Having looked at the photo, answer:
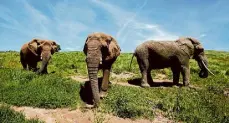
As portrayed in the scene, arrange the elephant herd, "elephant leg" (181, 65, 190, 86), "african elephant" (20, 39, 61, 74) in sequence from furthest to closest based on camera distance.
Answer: "african elephant" (20, 39, 61, 74)
"elephant leg" (181, 65, 190, 86)
the elephant herd

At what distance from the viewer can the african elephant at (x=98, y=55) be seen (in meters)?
16.8

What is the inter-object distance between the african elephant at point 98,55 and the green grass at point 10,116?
3.26 m

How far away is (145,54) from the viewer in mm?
21781

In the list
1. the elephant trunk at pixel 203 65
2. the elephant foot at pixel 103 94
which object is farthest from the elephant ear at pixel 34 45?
the elephant trunk at pixel 203 65

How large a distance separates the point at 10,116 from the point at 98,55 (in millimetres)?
4653

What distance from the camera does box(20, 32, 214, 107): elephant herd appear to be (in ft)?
59.2

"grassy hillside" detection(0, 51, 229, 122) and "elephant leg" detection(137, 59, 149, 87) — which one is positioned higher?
"elephant leg" detection(137, 59, 149, 87)

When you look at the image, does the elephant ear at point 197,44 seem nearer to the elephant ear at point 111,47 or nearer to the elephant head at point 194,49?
the elephant head at point 194,49

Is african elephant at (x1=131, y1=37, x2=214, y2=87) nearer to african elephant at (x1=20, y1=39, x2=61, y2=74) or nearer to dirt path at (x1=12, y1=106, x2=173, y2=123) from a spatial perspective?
african elephant at (x1=20, y1=39, x2=61, y2=74)

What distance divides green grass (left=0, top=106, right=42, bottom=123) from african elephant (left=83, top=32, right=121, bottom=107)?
3.26 meters

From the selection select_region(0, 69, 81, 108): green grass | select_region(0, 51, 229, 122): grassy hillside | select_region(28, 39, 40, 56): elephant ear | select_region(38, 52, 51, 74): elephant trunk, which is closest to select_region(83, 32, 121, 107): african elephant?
select_region(0, 51, 229, 122): grassy hillside

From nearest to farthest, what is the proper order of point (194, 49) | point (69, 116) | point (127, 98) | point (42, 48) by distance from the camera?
point (69, 116) < point (127, 98) < point (194, 49) < point (42, 48)

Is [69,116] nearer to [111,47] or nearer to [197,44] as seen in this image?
[111,47]

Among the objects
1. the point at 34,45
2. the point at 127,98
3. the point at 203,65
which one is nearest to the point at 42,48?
the point at 34,45
